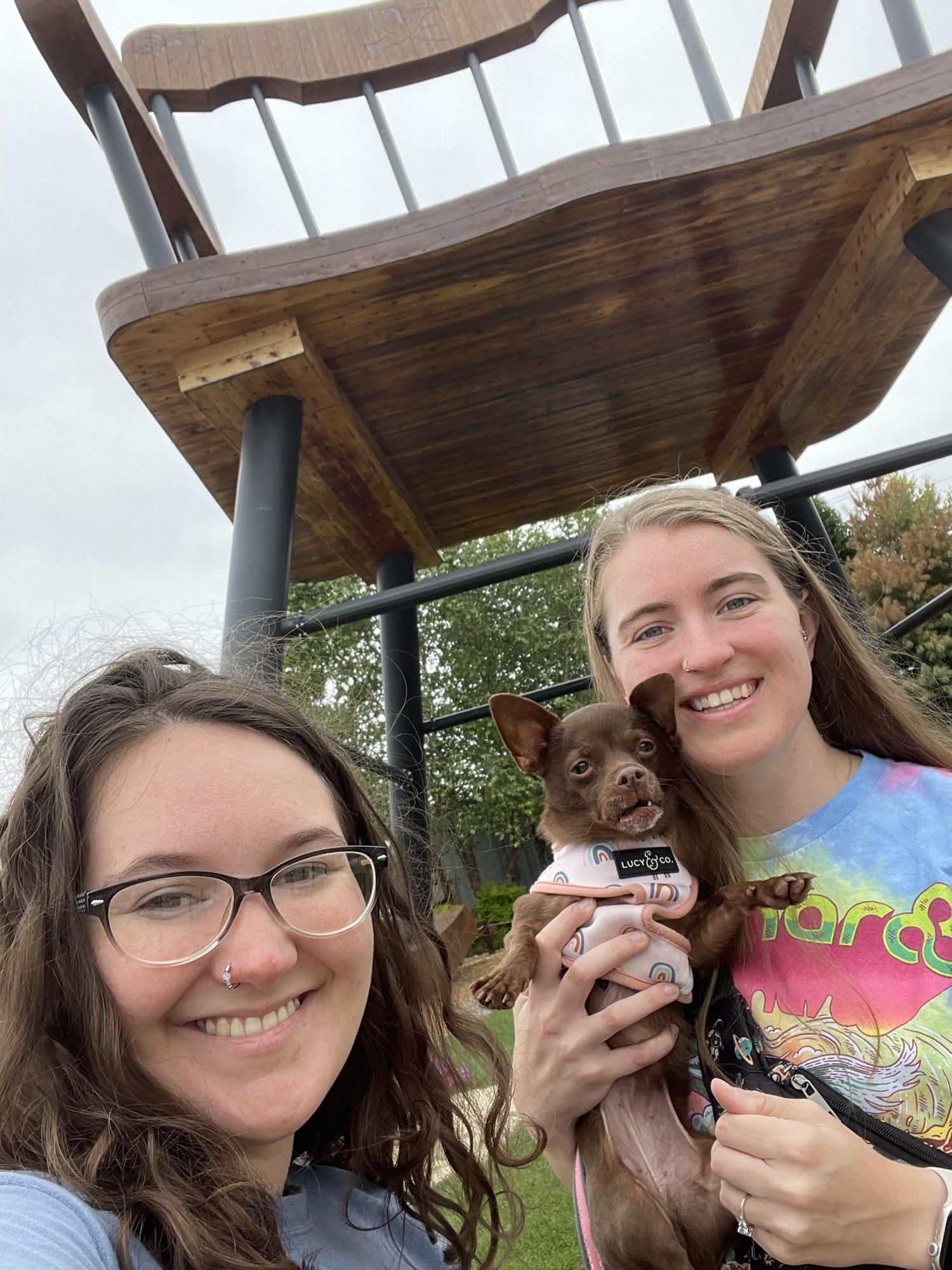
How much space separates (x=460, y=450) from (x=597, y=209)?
1392 millimetres

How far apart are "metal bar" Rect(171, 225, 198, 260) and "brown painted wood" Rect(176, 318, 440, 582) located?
0.95 metres

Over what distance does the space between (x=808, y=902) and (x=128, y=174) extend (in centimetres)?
276

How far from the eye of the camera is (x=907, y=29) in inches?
115

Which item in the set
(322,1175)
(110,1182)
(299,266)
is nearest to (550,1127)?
(322,1175)

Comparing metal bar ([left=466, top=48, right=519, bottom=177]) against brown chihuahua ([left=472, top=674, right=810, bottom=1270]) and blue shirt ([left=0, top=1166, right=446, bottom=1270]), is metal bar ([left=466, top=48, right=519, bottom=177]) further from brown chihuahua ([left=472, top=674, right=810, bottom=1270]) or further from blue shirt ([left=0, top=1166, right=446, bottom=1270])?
blue shirt ([left=0, top=1166, right=446, bottom=1270])

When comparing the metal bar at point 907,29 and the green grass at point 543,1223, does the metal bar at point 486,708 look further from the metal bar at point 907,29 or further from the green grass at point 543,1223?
the metal bar at point 907,29

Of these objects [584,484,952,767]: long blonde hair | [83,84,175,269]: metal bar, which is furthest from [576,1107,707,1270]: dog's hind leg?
[83,84,175,269]: metal bar

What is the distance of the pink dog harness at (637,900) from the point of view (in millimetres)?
1878

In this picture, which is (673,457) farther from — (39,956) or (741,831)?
(39,956)

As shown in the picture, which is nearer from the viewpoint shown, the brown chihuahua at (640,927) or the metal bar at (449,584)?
the brown chihuahua at (640,927)

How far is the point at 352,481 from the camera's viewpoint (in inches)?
141

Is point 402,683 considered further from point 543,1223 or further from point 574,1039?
point 574,1039

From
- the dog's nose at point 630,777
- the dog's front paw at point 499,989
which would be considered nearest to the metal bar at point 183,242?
the dog's nose at point 630,777

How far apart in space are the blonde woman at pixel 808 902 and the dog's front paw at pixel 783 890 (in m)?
0.07
